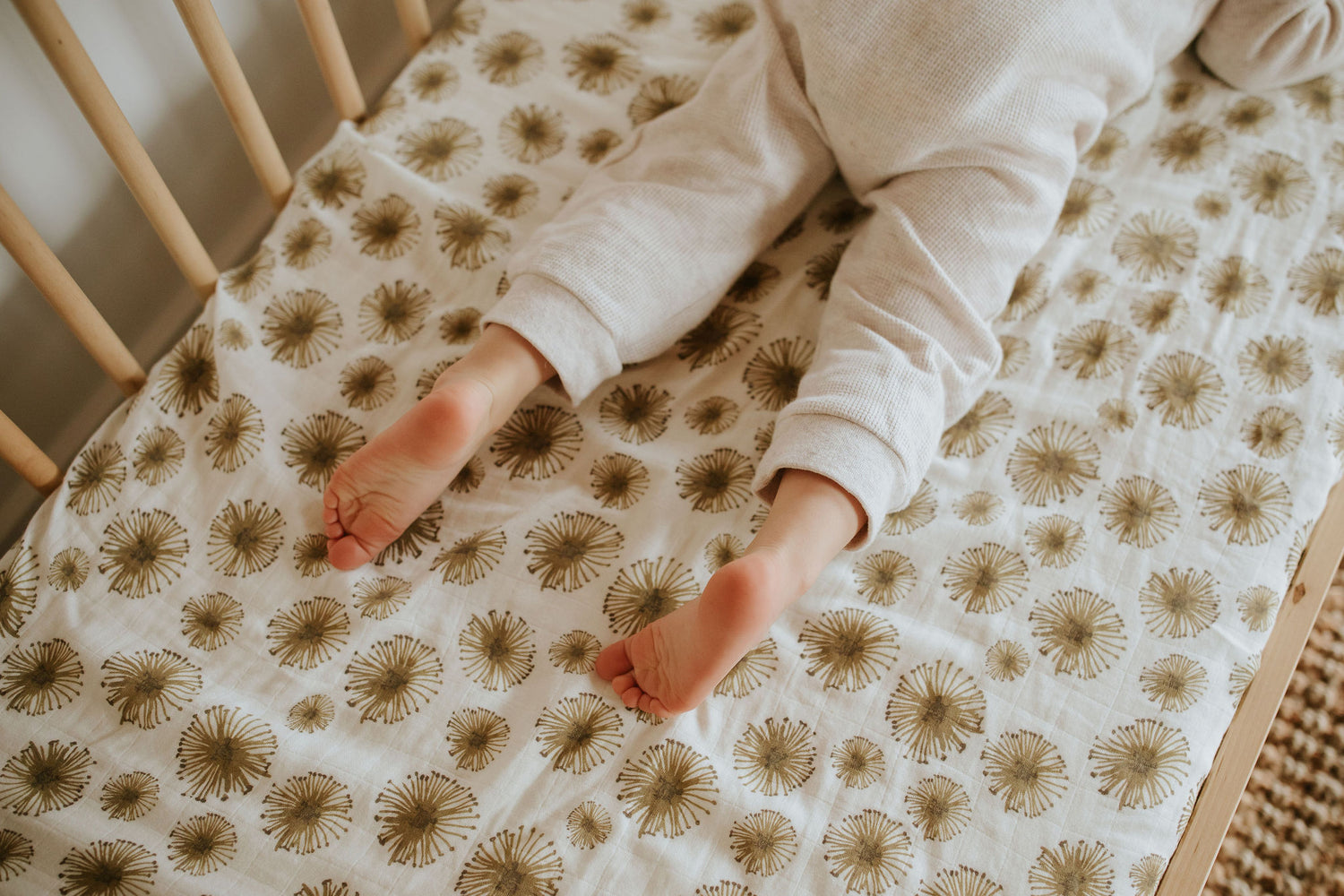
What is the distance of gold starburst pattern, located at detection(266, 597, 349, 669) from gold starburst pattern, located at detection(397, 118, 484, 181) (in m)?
0.42

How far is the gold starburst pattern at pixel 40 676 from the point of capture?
636mm

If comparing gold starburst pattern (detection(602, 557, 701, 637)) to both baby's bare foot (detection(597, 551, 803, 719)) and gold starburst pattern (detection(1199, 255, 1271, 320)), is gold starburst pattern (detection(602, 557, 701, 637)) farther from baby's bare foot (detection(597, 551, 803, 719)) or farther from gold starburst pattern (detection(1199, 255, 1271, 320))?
gold starburst pattern (detection(1199, 255, 1271, 320))

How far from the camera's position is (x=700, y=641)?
22.8 inches

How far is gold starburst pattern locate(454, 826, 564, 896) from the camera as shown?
0.59m

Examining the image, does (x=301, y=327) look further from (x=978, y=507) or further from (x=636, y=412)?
(x=978, y=507)

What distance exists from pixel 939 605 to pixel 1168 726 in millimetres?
171

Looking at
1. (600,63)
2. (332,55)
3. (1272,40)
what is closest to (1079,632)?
(1272,40)

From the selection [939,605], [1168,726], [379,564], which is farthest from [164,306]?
[1168,726]

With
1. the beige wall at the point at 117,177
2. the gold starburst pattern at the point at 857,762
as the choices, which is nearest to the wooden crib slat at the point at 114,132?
the beige wall at the point at 117,177

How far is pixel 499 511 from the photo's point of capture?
0.72 m

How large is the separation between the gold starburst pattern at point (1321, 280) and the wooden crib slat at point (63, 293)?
988 mm

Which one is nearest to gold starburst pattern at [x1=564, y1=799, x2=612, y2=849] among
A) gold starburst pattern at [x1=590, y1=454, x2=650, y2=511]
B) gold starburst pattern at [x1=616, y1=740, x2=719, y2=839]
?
gold starburst pattern at [x1=616, y1=740, x2=719, y2=839]

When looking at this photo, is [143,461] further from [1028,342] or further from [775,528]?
[1028,342]

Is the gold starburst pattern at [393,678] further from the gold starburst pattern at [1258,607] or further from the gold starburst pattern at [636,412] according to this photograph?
the gold starburst pattern at [1258,607]
